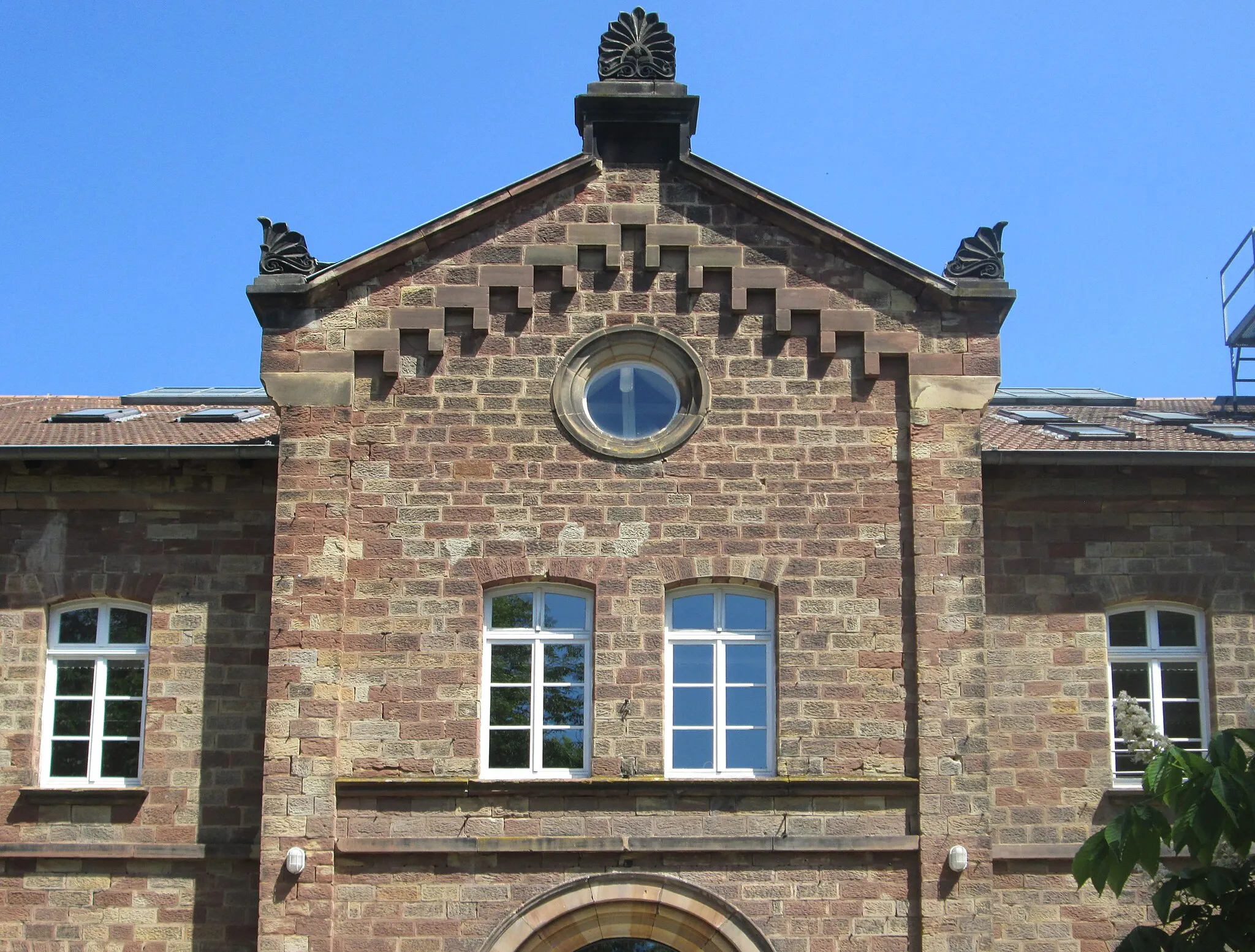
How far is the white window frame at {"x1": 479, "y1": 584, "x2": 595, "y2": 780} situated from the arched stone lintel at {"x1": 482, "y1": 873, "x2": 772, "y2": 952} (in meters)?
1.06

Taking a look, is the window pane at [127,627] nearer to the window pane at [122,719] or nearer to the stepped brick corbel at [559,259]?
the window pane at [122,719]

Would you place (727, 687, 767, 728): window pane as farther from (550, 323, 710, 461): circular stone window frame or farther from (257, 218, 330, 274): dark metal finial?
(257, 218, 330, 274): dark metal finial

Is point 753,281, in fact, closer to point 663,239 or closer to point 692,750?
point 663,239

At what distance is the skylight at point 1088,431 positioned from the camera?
16.7 metres

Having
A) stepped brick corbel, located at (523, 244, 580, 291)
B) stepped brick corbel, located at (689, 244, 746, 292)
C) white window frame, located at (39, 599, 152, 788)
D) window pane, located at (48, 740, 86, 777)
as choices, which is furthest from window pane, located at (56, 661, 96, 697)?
stepped brick corbel, located at (689, 244, 746, 292)

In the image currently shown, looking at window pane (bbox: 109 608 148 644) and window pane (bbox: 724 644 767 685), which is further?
window pane (bbox: 109 608 148 644)

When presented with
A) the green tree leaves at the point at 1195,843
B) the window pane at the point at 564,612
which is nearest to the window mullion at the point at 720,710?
the window pane at the point at 564,612

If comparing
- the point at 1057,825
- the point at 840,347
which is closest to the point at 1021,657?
the point at 1057,825

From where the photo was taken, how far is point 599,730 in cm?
1429

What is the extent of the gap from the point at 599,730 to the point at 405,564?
231 centimetres

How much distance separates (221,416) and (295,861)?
20.5 feet

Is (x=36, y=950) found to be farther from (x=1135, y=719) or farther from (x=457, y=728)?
(x=1135, y=719)

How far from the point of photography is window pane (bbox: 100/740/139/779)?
15.4 m

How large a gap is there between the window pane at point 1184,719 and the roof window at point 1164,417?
3846 mm
